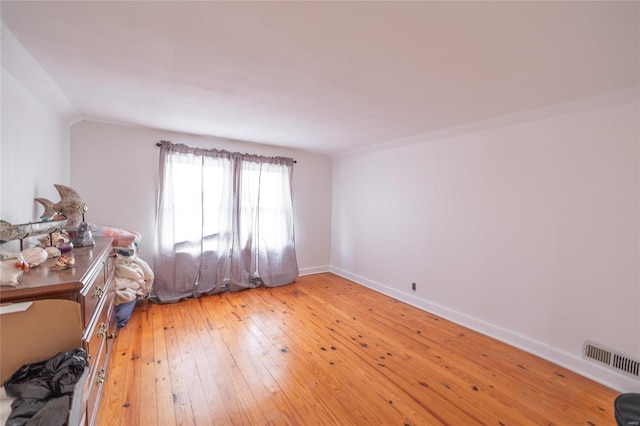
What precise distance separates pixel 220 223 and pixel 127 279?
1.45 meters

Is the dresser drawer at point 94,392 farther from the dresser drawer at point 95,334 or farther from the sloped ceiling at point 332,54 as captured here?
the sloped ceiling at point 332,54

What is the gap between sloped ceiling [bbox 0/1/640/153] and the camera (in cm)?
122

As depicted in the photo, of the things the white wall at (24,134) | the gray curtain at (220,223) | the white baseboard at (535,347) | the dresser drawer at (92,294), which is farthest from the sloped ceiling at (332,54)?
the white baseboard at (535,347)

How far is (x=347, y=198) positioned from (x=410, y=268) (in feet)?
5.46

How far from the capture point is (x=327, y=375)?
2.05 m

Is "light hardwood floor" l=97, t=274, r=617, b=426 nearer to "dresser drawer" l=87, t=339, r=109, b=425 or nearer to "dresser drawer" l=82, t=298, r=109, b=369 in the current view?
"dresser drawer" l=87, t=339, r=109, b=425

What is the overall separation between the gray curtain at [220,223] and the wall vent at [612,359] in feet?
11.4

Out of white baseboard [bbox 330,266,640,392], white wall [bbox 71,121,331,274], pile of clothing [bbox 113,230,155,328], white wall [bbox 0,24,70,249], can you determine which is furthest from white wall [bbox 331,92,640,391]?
white wall [bbox 0,24,70,249]

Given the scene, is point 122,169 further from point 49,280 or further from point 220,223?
point 49,280

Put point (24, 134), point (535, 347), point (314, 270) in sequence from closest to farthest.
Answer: point (24, 134), point (535, 347), point (314, 270)

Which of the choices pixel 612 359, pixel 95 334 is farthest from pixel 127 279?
pixel 612 359

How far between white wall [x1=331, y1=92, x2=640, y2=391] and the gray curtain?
1794 millimetres

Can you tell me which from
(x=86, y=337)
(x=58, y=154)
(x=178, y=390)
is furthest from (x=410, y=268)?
(x=58, y=154)

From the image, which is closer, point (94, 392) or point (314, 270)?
point (94, 392)
